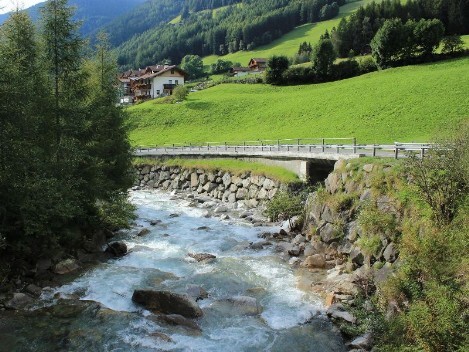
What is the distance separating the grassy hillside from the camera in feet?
493

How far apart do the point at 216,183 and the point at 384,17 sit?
83091 mm

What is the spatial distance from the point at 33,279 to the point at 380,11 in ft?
353

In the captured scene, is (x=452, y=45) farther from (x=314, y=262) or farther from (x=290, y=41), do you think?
(x=290, y=41)

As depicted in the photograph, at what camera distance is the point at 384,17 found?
103875mm

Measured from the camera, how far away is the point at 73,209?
19469mm

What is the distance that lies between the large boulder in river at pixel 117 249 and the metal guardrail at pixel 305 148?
15.4 metres

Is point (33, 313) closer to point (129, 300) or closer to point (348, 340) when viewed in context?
point (129, 300)

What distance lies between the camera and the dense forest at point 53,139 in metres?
17.6

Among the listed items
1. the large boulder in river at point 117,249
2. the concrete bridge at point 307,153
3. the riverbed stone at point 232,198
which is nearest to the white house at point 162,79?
the concrete bridge at point 307,153

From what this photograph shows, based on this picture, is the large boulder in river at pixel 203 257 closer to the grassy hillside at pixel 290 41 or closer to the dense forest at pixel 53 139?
the dense forest at pixel 53 139

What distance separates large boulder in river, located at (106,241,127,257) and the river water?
471 mm

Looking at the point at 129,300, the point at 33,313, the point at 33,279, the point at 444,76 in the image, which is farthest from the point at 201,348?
the point at 444,76

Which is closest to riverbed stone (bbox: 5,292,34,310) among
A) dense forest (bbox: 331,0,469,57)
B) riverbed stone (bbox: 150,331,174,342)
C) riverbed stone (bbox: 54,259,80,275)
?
riverbed stone (bbox: 54,259,80,275)

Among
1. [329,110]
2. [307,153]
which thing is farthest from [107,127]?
[329,110]
